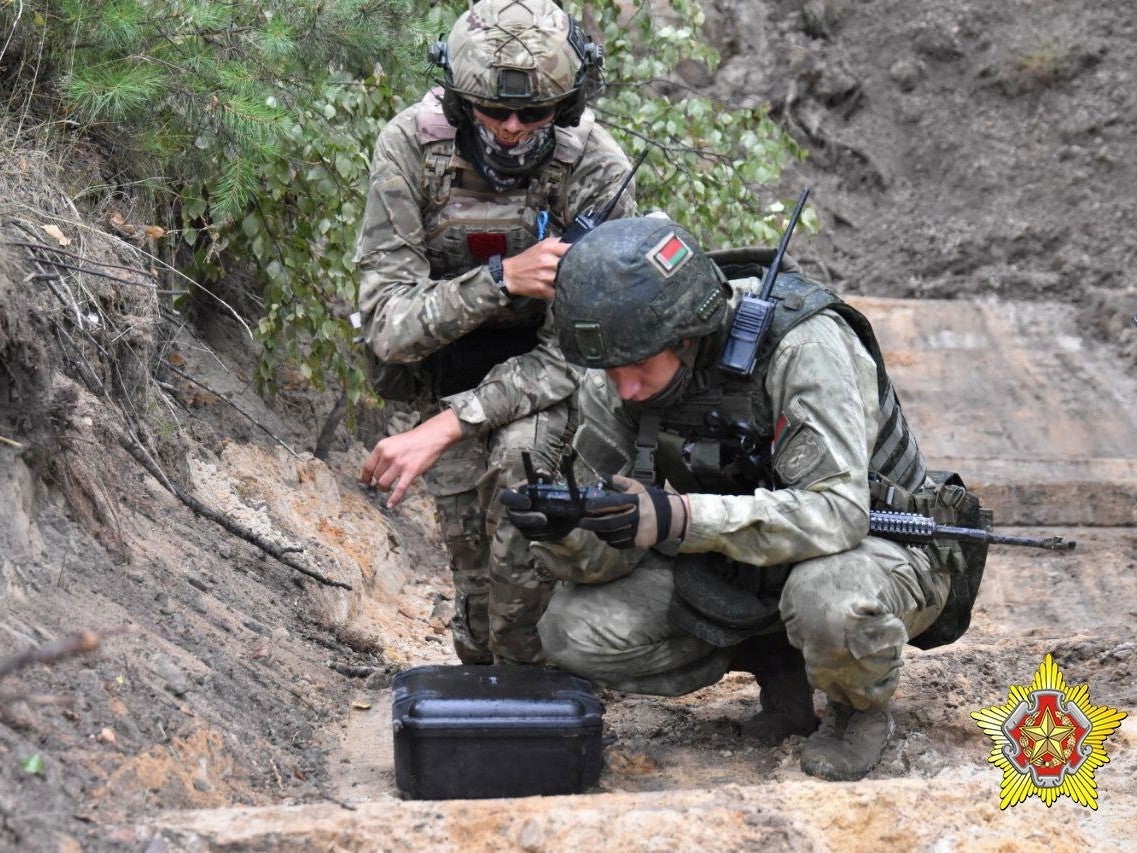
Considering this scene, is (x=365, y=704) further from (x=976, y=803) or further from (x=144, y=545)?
(x=976, y=803)

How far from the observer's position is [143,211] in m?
5.19

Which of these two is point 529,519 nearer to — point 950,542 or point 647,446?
point 647,446

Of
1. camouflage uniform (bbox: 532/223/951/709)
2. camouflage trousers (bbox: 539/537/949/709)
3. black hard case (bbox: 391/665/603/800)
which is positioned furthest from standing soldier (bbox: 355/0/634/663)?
black hard case (bbox: 391/665/603/800)

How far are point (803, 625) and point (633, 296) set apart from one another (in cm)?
85

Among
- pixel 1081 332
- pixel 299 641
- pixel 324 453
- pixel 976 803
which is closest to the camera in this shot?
pixel 976 803

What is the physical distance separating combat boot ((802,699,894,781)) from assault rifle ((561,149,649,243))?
1.42 meters

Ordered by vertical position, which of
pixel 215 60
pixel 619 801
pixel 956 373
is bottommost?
pixel 956 373

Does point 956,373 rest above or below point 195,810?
below

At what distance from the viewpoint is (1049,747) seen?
334cm

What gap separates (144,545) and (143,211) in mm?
1445

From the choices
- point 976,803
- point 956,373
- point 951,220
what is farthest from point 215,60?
point 951,220

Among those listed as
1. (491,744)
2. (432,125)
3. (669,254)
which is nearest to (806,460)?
(669,254)

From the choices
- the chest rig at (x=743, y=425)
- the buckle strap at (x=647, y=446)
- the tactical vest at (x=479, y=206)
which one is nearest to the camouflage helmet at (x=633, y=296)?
the chest rig at (x=743, y=425)

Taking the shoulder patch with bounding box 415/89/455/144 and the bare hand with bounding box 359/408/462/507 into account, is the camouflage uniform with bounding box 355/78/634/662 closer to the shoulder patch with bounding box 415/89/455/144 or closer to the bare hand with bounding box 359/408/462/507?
the shoulder patch with bounding box 415/89/455/144
